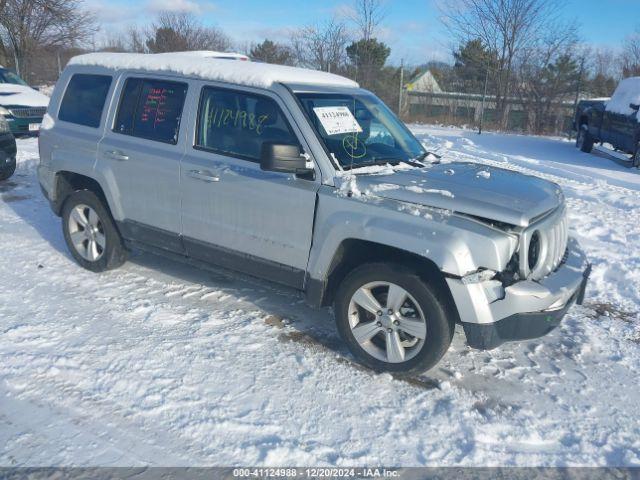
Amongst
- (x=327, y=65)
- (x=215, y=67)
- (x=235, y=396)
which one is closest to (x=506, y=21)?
(x=327, y=65)

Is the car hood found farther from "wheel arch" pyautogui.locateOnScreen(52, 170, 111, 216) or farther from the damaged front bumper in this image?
"wheel arch" pyautogui.locateOnScreen(52, 170, 111, 216)

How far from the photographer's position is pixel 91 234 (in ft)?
16.8

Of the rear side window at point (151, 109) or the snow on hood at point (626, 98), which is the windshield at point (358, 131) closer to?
the rear side window at point (151, 109)

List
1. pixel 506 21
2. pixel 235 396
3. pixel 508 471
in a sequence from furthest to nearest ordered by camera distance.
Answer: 1. pixel 506 21
2. pixel 235 396
3. pixel 508 471

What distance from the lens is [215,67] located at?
4195mm

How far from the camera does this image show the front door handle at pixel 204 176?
4039 millimetres

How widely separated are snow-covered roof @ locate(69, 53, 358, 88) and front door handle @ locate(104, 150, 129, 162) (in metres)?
0.75

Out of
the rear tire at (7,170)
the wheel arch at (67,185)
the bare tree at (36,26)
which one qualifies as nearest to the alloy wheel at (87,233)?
the wheel arch at (67,185)

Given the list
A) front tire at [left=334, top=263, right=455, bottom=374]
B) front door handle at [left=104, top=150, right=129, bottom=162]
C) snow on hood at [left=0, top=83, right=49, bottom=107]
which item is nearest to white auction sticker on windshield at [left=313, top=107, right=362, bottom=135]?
front tire at [left=334, top=263, right=455, bottom=374]

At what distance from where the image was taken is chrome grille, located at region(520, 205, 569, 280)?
3.21 metres

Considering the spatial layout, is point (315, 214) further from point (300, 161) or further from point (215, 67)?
point (215, 67)

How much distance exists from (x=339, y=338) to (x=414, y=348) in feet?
2.53

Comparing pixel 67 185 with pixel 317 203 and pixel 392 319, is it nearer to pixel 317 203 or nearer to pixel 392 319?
pixel 317 203

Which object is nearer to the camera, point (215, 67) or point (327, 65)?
point (215, 67)
